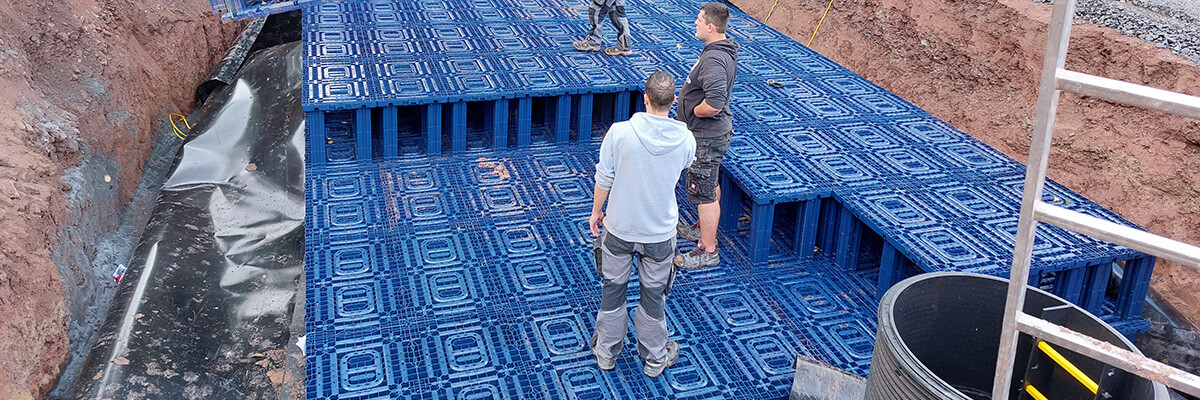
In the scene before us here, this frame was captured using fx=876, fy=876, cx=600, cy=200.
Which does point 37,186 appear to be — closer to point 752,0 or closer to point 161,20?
point 161,20

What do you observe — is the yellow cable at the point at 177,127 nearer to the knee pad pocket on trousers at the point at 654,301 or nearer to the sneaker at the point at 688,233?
the sneaker at the point at 688,233

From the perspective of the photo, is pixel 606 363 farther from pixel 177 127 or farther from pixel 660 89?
pixel 177 127

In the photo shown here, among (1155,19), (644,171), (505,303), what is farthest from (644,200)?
(1155,19)

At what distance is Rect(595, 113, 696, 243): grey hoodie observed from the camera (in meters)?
4.18

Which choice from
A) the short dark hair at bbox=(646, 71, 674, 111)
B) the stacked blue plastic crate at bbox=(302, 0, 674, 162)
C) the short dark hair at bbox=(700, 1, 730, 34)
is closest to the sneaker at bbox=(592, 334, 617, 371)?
the short dark hair at bbox=(646, 71, 674, 111)

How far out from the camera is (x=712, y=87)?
533cm

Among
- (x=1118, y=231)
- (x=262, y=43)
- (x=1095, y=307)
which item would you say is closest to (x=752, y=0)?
(x=262, y=43)

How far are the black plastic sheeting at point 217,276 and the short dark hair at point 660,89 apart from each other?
2.96 m

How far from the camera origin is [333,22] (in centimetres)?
946

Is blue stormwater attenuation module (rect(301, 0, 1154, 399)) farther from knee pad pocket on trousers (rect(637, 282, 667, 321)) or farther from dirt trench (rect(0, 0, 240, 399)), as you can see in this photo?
dirt trench (rect(0, 0, 240, 399))

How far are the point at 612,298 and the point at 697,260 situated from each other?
5.18 ft

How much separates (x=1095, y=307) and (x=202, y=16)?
10629mm

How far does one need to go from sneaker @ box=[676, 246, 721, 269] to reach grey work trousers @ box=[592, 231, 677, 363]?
1.20 m

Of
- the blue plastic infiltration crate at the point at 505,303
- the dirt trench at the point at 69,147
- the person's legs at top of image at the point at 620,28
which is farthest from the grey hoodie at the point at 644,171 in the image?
the person's legs at top of image at the point at 620,28
